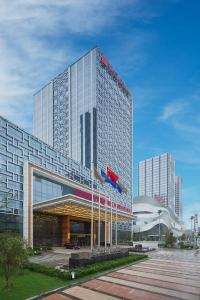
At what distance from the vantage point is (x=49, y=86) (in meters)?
145

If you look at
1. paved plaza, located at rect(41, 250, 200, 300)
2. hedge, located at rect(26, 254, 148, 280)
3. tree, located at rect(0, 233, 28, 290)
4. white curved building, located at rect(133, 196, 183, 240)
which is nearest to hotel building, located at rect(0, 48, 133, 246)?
tree, located at rect(0, 233, 28, 290)

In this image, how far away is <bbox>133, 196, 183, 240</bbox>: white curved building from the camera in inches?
5231

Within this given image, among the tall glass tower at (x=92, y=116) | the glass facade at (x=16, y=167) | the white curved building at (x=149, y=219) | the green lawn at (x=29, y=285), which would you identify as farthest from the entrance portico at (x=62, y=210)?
the white curved building at (x=149, y=219)

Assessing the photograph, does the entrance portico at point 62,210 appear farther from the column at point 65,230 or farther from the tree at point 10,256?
the tree at point 10,256

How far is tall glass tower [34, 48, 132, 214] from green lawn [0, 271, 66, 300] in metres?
78.6

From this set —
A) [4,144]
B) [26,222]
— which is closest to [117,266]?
[26,222]

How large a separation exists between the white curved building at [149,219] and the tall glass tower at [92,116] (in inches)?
512

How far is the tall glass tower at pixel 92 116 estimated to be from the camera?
114625mm

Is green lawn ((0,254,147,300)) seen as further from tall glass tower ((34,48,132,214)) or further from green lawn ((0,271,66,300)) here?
tall glass tower ((34,48,132,214))

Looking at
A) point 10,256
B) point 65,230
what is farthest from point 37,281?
point 65,230

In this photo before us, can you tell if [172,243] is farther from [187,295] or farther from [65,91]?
[65,91]

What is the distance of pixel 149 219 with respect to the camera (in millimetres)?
143375

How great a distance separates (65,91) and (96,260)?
107042mm

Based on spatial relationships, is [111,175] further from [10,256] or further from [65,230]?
[65,230]
